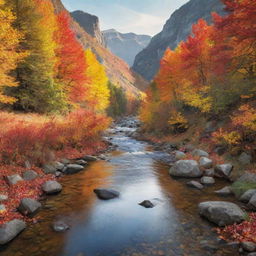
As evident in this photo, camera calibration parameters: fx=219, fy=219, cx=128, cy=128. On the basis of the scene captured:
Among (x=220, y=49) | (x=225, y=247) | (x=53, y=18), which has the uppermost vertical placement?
(x=53, y=18)

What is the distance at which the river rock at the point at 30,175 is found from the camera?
11012 millimetres

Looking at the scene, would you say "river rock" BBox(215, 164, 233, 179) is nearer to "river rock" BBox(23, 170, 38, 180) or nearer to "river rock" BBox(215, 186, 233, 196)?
"river rock" BBox(215, 186, 233, 196)

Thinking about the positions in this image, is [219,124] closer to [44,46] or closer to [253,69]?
[253,69]

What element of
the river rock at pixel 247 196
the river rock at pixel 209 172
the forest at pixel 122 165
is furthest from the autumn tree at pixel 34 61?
the river rock at pixel 247 196

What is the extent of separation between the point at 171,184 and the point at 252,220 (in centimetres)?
489

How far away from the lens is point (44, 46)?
69.5 ft

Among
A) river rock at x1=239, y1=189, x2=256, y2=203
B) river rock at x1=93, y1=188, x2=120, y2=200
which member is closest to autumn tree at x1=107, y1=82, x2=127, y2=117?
river rock at x1=93, y1=188, x2=120, y2=200

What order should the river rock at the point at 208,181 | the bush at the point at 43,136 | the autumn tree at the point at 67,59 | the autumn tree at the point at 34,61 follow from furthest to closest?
the autumn tree at the point at 67,59, the autumn tree at the point at 34,61, the bush at the point at 43,136, the river rock at the point at 208,181

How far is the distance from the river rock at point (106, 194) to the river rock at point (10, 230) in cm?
358

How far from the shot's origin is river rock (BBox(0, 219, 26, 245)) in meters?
6.44

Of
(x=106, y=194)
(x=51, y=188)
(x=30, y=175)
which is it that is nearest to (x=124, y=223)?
(x=106, y=194)

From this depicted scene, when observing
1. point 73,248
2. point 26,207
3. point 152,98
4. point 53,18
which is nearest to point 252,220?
point 73,248

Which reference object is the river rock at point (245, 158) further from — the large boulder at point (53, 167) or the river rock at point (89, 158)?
the large boulder at point (53, 167)

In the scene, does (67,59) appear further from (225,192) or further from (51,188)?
(225,192)
